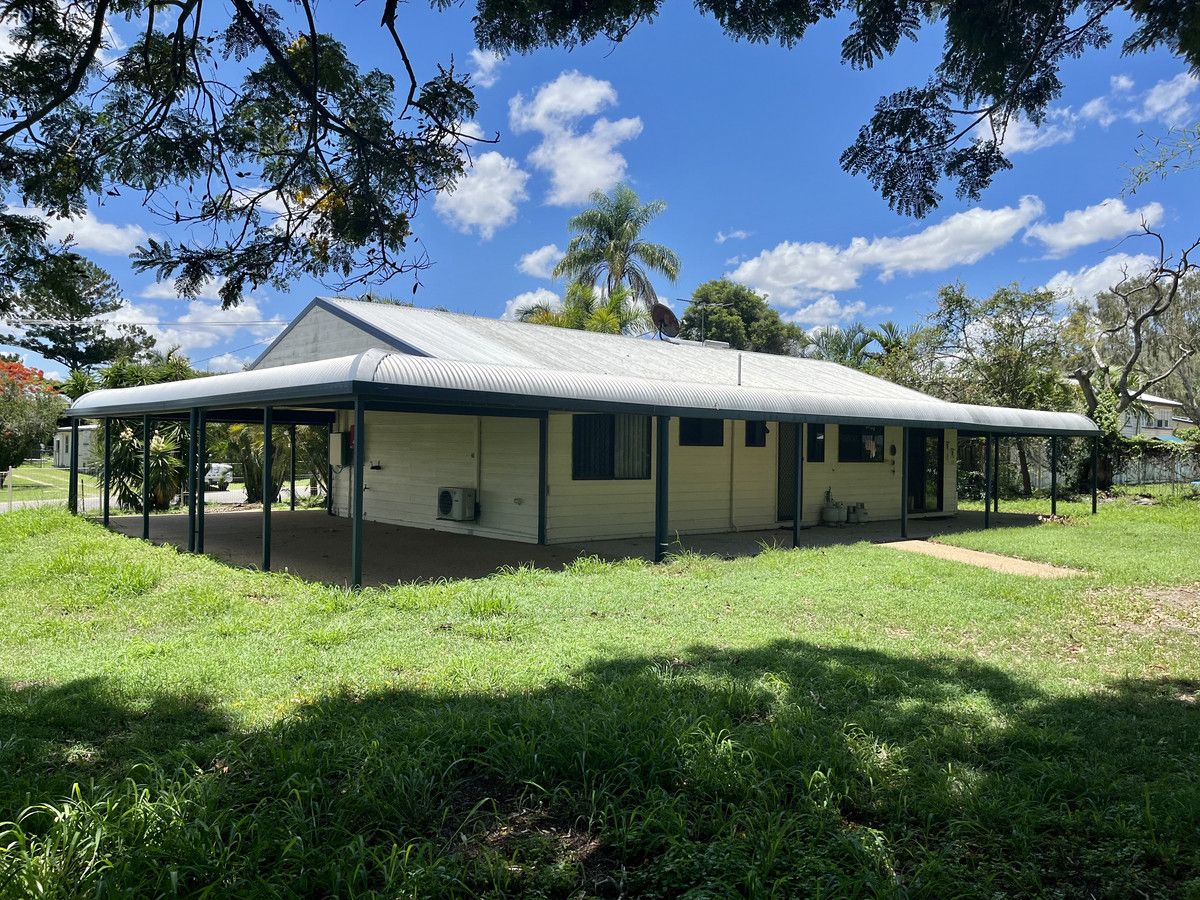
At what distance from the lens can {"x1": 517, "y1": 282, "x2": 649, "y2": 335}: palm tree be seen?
86.9 ft

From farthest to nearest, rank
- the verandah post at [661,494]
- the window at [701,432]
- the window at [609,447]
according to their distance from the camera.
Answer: the window at [701,432] → the window at [609,447] → the verandah post at [661,494]

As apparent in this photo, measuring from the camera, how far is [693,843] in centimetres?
296

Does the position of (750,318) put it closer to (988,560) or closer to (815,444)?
→ (815,444)

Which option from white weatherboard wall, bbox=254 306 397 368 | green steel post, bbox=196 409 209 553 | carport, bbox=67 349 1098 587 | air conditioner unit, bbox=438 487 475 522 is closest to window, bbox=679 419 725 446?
carport, bbox=67 349 1098 587

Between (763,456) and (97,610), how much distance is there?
36.2 feet

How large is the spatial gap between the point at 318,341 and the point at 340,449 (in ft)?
6.98

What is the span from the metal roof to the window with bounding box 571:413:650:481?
1686mm

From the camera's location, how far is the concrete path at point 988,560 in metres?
10.1

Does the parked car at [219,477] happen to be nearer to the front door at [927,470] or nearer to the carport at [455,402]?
the carport at [455,402]

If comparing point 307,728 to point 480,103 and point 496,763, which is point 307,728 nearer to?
point 496,763

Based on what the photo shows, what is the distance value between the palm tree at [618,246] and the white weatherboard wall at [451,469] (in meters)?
17.8

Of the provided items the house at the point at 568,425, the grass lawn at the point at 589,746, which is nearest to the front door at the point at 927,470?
the house at the point at 568,425

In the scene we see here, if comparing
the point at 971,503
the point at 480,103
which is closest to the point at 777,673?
the point at 480,103

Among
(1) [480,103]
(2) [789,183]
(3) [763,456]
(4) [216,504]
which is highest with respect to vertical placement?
(2) [789,183]
